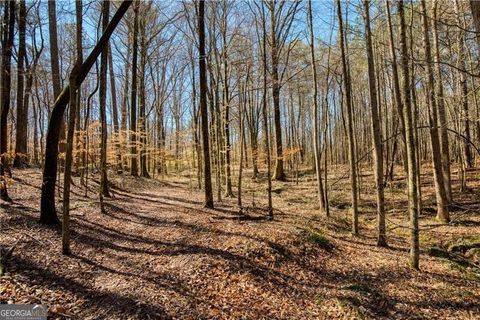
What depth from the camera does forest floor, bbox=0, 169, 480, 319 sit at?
479 centimetres

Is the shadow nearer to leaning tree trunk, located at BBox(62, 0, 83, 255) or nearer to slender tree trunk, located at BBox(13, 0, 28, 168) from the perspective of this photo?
leaning tree trunk, located at BBox(62, 0, 83, 255)

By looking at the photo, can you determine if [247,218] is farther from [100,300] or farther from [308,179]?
[308,179]

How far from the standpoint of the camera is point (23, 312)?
411 cm

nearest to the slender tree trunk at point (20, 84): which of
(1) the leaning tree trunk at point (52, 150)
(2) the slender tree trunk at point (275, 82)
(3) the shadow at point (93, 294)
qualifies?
(1) the leaning tree trunk at point (52, 150)

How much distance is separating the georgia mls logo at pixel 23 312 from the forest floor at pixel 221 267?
0.13 metres

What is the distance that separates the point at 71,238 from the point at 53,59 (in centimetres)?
911

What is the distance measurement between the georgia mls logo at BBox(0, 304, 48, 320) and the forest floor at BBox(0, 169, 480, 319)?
13 cm

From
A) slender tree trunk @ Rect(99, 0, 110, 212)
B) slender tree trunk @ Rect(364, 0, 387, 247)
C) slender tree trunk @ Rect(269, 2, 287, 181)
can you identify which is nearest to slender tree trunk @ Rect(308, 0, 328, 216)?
slender tree trunk @ Rect(269, 2, 287, 181)

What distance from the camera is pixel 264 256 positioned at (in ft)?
22.7

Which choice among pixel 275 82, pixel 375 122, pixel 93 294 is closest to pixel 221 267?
pixel 93 294

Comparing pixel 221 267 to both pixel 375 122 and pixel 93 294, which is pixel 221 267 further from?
pixel 375 122

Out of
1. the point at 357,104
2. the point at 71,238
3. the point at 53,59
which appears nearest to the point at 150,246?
the point at 71,238

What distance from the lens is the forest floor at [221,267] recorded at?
15.7ft

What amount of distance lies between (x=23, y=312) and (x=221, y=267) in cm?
321
